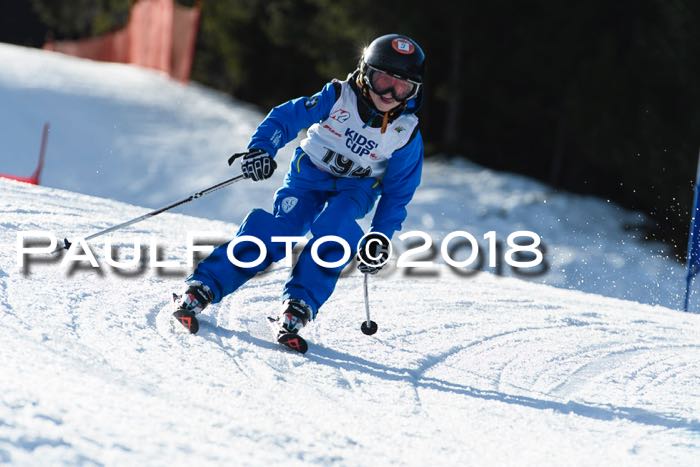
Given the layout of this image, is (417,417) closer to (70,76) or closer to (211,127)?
(211,127)

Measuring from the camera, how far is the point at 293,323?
4.62m

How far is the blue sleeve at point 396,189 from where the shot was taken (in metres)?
5.12

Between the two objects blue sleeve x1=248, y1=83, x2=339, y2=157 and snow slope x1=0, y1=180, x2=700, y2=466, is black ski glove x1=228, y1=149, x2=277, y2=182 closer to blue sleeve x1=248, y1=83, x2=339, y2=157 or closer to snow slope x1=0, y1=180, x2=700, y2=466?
blue sleeve x1=248, y1=83, x2=339, y2=157

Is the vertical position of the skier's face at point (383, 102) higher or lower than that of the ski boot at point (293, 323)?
higher

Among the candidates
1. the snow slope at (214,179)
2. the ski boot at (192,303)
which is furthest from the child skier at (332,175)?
the snow slope at (214,179)

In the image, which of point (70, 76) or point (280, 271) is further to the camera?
point (70, 76)

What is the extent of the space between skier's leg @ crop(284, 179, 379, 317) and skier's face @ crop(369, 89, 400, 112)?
0.44 meters

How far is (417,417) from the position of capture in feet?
12.7

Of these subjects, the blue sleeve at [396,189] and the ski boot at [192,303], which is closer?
the ski boot at [192,303]

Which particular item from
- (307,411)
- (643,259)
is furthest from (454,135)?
(307,411)

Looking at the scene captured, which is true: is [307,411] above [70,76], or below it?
below

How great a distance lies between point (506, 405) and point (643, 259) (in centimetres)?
1000

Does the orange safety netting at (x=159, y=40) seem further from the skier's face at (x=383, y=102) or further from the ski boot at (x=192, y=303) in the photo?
the ski boot at (x=192, y=303)

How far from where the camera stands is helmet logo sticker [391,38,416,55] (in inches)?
189
